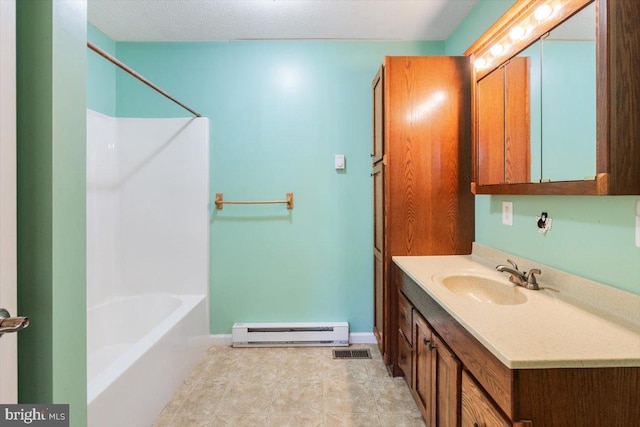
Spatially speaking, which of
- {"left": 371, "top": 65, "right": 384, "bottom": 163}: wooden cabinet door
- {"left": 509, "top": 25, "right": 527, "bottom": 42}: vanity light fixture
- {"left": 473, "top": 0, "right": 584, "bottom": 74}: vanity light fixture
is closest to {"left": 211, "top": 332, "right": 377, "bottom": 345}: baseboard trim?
{"left": 371, "top": 65, "right": 384, "bottom": 163}: wooden cabinet door

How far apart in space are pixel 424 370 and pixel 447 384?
10.7 inches

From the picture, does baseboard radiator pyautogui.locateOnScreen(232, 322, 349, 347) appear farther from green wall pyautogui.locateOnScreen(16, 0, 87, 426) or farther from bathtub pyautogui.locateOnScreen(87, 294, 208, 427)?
green wall pyautogui.locateOnScreen(16, 0, 87, 426)

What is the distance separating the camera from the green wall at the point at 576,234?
1004 millimetres

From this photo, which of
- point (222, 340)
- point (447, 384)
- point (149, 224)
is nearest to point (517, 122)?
point (447, 384)

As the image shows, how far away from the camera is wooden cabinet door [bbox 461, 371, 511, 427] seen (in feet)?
2.73

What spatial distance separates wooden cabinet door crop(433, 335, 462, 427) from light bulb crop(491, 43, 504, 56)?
1.45 m

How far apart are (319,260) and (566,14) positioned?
6.51 ft

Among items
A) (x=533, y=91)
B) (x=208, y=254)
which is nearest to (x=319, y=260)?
(x=208, y=254)

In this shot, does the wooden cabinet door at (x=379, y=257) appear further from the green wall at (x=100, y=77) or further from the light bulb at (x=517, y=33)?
the green wall at (x=100, y=77)

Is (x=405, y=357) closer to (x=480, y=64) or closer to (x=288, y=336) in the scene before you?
(x=288, y=336)

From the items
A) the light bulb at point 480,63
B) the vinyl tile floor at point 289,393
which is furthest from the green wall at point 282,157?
the light bulb at point 480,63

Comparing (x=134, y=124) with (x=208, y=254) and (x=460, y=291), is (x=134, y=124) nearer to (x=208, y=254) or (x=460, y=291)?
(x=208, y=254)

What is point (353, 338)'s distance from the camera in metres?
2.43

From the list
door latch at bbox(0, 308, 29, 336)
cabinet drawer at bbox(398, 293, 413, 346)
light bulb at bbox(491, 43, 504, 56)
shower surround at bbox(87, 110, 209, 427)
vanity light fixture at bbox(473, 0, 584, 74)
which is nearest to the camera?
door latch at bbox(0, 308, 29, 336)
